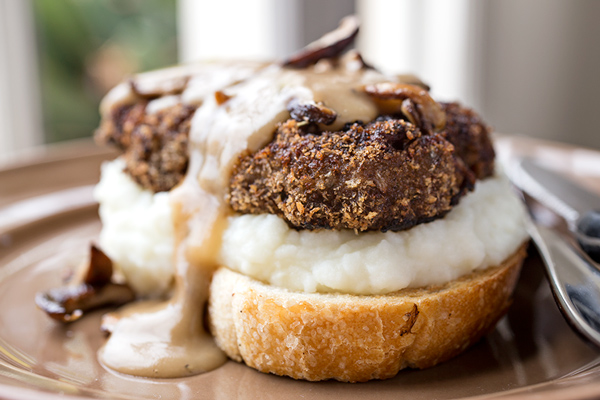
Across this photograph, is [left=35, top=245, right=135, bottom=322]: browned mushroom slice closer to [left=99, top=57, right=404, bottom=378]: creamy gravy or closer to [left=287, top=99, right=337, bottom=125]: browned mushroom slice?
[left=99, top=57, right=404, bottom=378]: creamy gravy

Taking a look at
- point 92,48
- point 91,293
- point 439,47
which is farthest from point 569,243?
point 92,48

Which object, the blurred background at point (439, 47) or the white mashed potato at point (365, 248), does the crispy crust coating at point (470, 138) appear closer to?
the white mashed potato at point (365, 248)

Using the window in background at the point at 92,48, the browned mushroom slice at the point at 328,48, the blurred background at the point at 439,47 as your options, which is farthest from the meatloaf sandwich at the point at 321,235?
the window in background at the point at 92,48

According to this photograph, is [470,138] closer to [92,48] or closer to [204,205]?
[204,205]

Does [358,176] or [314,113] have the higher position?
[314,113]

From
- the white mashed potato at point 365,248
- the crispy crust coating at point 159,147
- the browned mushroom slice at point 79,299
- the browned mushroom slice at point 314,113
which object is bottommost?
the browned mushroom slice at point 79,299

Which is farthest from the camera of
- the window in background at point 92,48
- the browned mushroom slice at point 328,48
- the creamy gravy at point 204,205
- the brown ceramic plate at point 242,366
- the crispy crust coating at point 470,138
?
the window in background at point 92,48

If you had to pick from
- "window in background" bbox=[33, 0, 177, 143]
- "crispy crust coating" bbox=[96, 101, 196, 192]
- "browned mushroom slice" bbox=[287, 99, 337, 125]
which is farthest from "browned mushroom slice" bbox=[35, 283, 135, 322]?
"window in background" bbox=[33, 0, 177, 143]
